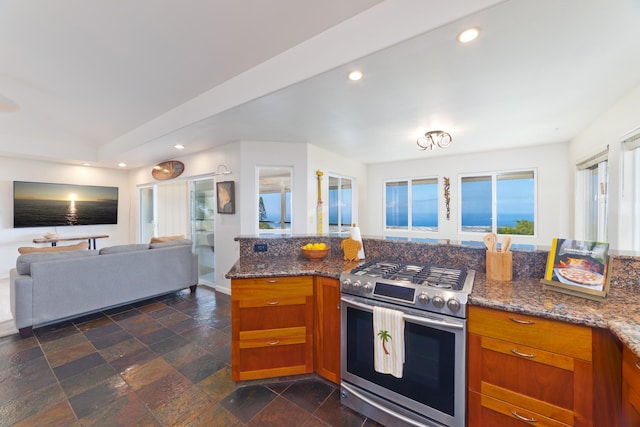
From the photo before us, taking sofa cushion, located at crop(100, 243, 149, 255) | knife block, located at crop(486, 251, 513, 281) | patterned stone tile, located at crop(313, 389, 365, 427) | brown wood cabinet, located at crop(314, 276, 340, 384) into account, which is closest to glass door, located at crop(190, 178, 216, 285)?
sofa cushion, located at crop(100, 243, 149, 255)

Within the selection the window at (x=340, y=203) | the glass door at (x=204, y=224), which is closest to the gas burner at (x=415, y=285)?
the window at (x=340, y=203)

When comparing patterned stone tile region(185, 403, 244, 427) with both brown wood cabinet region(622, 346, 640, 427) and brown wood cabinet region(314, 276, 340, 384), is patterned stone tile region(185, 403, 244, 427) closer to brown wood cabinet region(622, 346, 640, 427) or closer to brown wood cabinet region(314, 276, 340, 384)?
brown wood cabinet region(314, 276, 340, 384)

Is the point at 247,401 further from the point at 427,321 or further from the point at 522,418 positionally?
the point at 522,418

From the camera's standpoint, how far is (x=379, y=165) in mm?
6117

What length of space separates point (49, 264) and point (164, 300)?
53.1 inches

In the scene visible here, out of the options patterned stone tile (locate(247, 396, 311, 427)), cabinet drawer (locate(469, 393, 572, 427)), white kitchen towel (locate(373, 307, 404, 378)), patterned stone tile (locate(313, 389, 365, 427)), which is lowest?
patterned stone tile (locate(313, 389, 365, 427))

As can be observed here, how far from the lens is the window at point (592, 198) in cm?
318

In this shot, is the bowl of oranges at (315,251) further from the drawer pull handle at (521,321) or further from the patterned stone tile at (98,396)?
the patterned stone tile at (98,396)

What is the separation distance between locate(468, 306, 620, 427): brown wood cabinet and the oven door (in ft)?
0.28

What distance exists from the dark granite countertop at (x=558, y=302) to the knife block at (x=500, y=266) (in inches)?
2.1

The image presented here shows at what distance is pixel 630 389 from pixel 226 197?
4.16 metres

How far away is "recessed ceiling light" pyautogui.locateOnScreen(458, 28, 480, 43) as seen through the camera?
1557 millimetres

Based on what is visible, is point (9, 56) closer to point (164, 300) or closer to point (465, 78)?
point (164, 300)

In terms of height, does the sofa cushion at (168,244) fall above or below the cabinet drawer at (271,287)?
above
